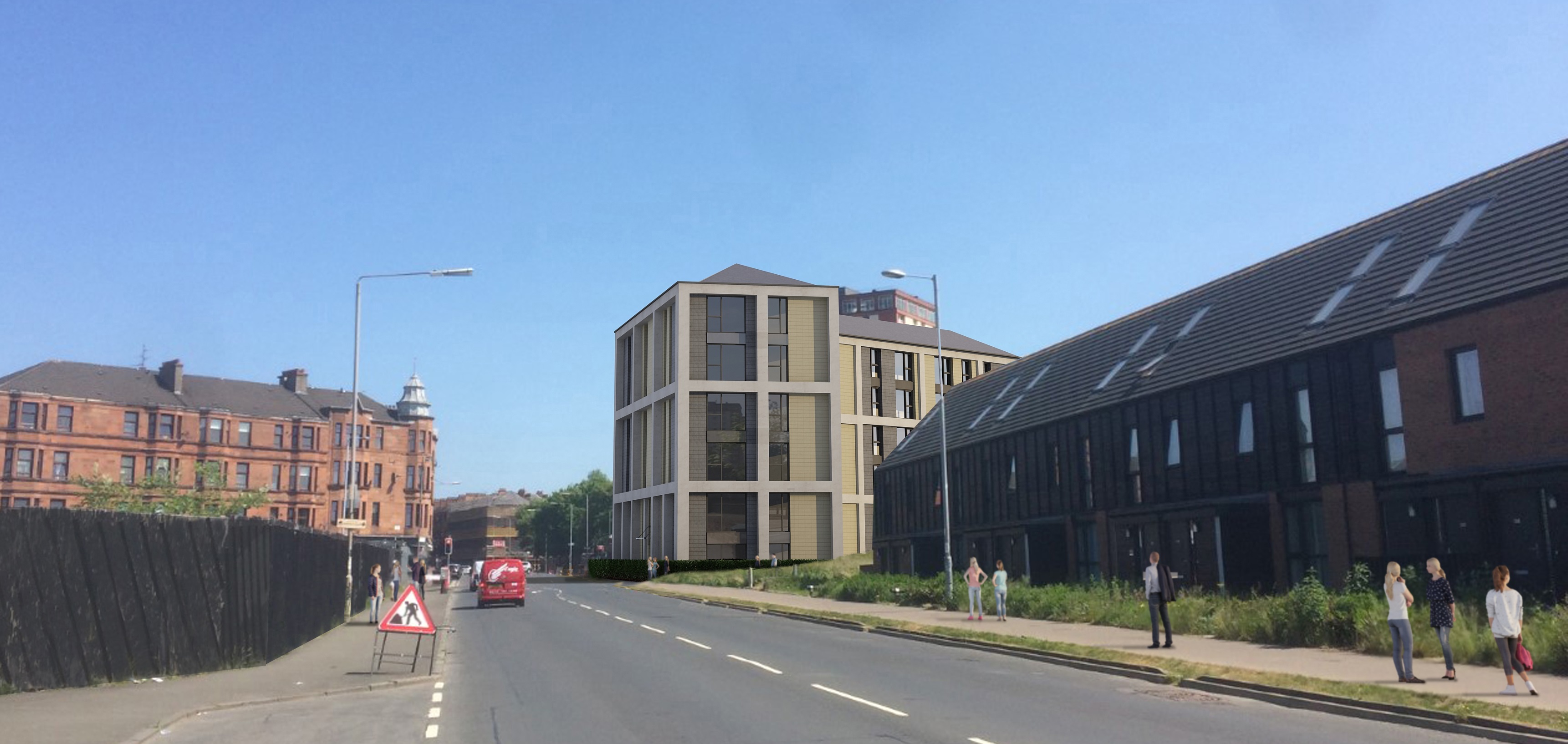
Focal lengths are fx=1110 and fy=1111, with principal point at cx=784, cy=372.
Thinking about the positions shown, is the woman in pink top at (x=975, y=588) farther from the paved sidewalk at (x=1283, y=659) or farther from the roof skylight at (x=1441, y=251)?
the roof skylight at (x=1441, y=251)

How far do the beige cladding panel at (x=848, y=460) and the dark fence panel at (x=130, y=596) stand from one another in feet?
212

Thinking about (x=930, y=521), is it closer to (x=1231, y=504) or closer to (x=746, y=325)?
(x=1231, y=504)

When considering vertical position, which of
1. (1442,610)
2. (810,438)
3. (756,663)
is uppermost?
(810,438)

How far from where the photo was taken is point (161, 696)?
14844 millimetres

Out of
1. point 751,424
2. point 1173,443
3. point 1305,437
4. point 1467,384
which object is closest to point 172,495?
point 751,424

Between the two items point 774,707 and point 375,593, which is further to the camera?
point 375,593

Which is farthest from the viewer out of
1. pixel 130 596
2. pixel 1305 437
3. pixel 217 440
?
pixel 217 440

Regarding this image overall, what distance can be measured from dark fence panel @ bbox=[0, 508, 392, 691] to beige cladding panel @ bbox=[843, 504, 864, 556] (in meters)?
63.3

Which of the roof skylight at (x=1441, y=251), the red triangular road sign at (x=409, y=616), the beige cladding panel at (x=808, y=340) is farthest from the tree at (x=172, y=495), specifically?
the roof skylight at (x=1441, y=251)

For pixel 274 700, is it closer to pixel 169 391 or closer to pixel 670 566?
pixel 670 566

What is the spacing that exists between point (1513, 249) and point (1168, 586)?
38.8 feet

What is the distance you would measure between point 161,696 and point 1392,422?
2603 cm

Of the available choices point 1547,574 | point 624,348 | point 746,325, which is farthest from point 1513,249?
point 624,348

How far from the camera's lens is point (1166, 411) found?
3525cm
